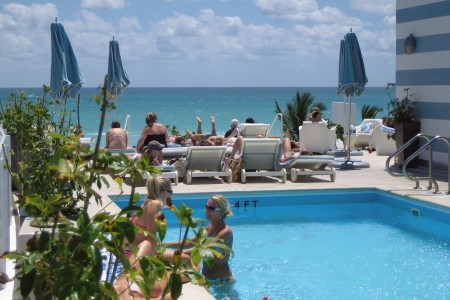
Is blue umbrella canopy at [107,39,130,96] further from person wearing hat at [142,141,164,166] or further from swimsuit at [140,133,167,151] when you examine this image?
person wearing hat at [142,141,164,166]

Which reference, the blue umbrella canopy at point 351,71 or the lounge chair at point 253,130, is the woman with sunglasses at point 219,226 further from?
the lounge chair at point 253,130

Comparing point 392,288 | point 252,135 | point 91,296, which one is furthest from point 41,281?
point 252,135

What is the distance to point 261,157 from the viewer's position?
11648 mm

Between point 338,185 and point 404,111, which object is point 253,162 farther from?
point 404,111

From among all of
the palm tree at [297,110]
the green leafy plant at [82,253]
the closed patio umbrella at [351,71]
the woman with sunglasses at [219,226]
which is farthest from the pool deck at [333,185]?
the green leafy plant at [82,253]

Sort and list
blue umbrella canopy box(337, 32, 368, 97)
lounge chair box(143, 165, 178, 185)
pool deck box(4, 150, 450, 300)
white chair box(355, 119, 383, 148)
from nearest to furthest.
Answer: pool deck box(4, 150, 450, 300), lounge chair box(143, 165, 178, 185), blue umbrella canopy box(337, 32, 368, 97), white chair box(355, 119, 383, 148)

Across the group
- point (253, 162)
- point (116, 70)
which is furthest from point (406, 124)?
point (116, 70)

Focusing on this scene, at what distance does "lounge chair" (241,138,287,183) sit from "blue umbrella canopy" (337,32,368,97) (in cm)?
286

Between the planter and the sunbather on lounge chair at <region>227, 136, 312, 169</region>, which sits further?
the planter

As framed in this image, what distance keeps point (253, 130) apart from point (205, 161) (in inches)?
176

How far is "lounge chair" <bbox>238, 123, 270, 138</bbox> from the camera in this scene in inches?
620

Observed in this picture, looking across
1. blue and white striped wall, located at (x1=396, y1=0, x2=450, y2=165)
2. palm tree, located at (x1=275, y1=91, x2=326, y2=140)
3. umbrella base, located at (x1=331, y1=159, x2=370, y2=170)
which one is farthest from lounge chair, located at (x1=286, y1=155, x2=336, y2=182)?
palm tree, located at (x1=275, y1=91, x2=326, y2=140)

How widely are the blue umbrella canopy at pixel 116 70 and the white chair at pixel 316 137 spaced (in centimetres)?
407

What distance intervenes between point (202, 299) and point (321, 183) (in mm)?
7067
